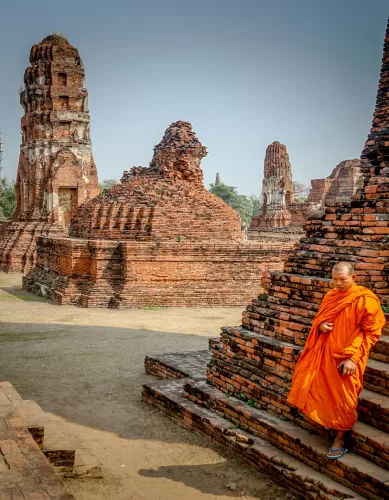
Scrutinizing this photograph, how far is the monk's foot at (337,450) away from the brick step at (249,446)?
0.55 ft

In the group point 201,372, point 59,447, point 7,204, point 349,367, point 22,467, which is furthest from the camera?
point 7,204

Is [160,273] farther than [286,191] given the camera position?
No

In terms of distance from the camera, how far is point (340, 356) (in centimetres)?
394

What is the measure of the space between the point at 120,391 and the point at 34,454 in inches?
120

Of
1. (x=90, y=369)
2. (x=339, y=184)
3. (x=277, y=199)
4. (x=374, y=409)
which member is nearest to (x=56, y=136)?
(x=277, y=199)

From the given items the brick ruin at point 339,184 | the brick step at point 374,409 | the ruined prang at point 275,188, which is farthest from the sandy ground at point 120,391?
the brick ruin at point 339,184

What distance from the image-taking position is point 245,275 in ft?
43.2

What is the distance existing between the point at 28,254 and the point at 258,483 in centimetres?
1807

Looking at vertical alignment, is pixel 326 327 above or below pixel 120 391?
above

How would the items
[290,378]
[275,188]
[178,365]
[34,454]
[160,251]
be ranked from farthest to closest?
[275,188] → [160,251] → [178,365] → [290,378] → [34,454]

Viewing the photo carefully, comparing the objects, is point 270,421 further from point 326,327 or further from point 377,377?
point 326,327

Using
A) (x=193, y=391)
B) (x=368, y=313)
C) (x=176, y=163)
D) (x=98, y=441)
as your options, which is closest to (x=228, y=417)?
(x=193, y=391)

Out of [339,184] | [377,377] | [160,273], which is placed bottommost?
[377,377]

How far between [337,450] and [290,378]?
916 mm
